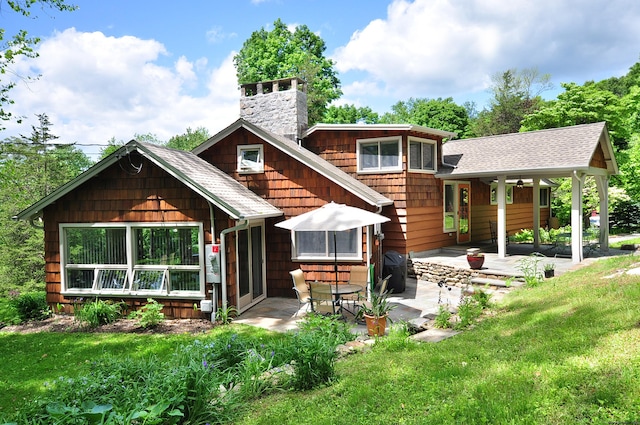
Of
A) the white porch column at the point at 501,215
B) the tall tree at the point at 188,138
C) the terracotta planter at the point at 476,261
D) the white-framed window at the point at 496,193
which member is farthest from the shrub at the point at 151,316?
the tall tree at the point at 188,138

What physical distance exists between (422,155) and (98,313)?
10465mm

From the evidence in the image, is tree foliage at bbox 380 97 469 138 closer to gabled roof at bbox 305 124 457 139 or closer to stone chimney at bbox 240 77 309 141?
gabled roof at bbox 305 124 457 139

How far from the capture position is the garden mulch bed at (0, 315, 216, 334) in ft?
27.8

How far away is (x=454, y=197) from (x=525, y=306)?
8.71 m

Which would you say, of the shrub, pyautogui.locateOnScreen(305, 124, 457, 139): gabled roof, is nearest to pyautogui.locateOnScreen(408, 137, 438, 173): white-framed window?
pyautogui.locateOnScreen(305, 124, 457, 139): gabled roof

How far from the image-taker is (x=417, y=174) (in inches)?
528

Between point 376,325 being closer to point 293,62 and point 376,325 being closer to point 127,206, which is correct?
point 127,206

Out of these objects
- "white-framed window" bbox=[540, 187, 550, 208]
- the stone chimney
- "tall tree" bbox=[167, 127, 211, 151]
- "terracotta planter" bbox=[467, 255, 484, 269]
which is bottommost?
"terracotta planter" bbox=[467, 255, 484, 269]

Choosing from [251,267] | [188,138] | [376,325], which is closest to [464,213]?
[251,267]

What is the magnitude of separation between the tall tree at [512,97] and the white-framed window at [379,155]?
2723 centimetres

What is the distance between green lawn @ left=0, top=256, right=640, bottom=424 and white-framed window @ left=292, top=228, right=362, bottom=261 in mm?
4209

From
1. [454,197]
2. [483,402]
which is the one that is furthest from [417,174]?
[483,402]

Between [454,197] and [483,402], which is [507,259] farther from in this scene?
[483,402]

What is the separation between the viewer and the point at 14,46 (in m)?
10.6
